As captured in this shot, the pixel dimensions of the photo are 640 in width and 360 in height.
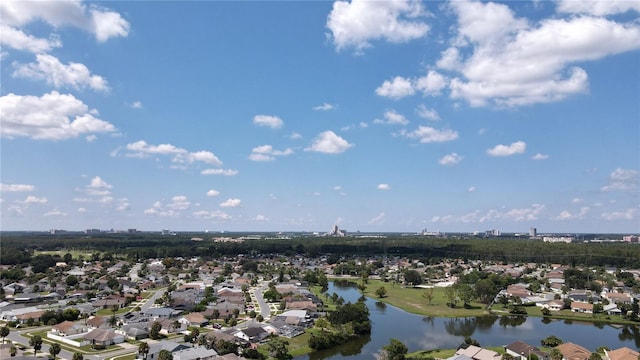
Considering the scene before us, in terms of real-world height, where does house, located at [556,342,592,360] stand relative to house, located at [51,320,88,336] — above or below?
above

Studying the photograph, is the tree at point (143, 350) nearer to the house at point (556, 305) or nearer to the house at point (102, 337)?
the house at point (102, 337)

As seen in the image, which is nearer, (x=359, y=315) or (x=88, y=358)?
(x=88, y=358)

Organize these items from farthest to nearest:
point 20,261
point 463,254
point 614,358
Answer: point 463,254, point 20,261, point 614,358

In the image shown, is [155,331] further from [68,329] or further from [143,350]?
[68,329]

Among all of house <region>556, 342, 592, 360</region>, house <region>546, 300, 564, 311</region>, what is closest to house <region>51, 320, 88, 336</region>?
house <region>556, 342, 592, 360</region>

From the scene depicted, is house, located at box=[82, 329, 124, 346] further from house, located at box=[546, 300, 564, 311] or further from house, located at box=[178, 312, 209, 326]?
house, located at box=[546, 300, 564, 311]

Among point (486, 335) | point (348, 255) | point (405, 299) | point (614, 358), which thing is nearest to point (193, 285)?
point (405, 299)

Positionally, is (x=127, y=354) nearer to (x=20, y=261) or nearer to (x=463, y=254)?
(x=20, y=261)

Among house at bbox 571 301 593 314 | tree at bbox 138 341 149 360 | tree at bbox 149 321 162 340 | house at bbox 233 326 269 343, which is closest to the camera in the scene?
tree at bbox 138 341 149 360
